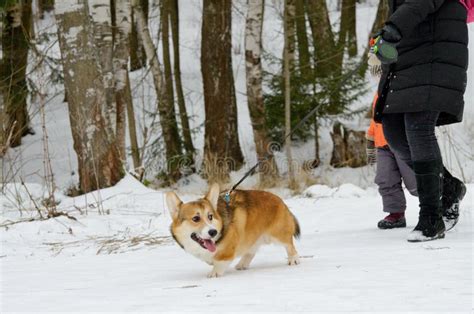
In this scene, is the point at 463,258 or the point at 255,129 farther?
the point at 255,129

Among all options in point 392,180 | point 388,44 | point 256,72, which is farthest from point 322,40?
point 388,44

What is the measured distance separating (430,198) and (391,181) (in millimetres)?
1221

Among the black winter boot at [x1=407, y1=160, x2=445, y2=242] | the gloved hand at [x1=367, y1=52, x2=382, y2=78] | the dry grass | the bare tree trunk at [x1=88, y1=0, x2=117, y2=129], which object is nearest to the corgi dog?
the black winter boot at [x1=407, y1=160, x2=445, y2=242]

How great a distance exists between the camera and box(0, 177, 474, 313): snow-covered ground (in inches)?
134

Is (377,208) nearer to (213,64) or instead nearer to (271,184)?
(271,184)

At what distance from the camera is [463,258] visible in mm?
4371

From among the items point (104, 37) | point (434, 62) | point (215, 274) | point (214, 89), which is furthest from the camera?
point (214, 89)

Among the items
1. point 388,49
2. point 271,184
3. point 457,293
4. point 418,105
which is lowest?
point 271,184

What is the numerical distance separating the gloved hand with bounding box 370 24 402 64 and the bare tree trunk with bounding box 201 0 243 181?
8.63 metres

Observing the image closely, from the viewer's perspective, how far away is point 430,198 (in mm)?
5145

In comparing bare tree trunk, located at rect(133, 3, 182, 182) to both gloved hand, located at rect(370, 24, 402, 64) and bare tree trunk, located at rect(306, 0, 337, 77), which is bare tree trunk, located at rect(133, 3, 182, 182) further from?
gloved hand, located at rect(370, 24, 402, 64)

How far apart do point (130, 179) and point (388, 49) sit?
5424mm

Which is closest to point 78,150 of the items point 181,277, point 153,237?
point 153,237

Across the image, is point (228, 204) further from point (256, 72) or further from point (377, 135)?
point (256, 72)
